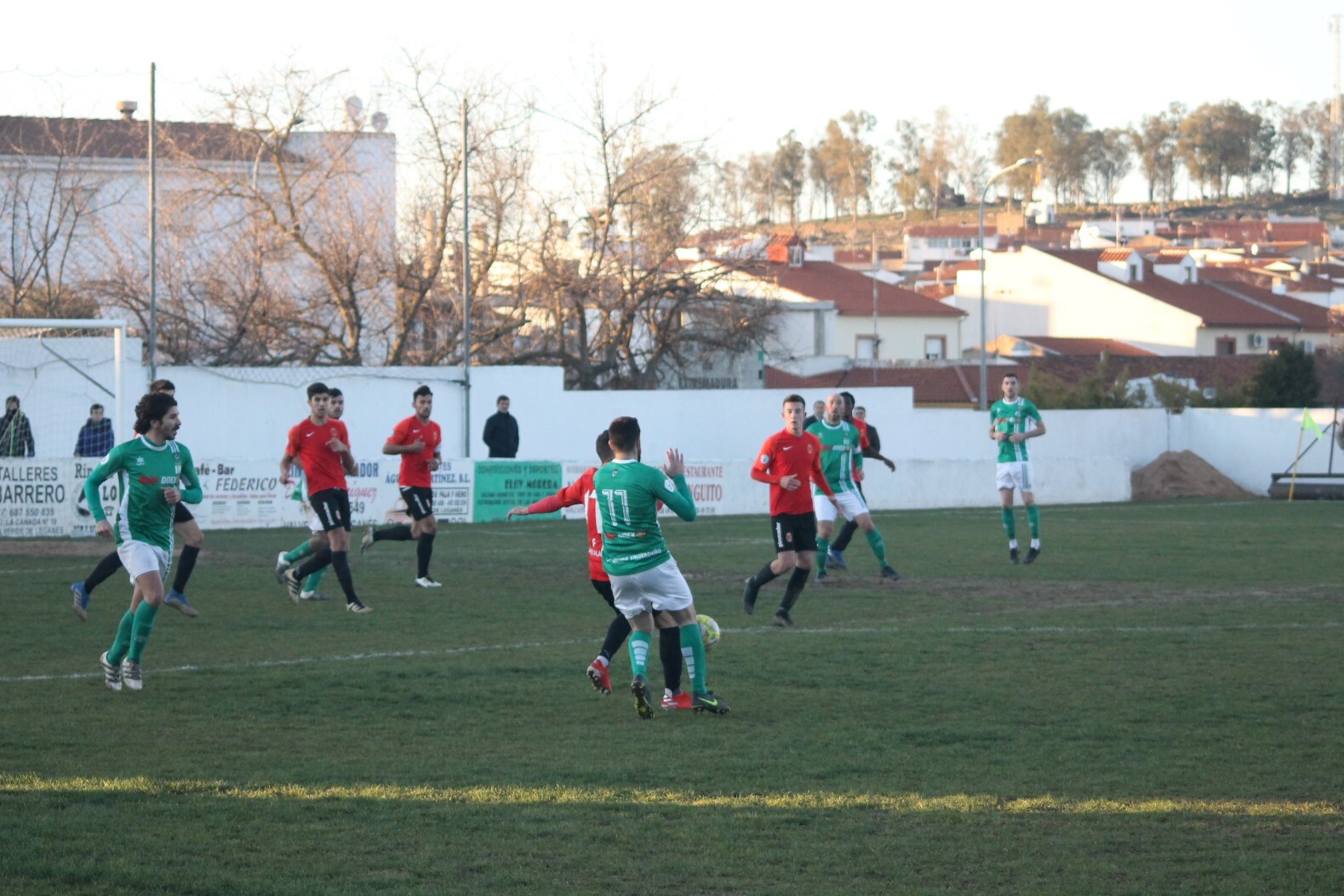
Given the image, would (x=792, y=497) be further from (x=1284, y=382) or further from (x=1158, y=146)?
(x=1158, y=146)

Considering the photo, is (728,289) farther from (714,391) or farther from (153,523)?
(153,523)

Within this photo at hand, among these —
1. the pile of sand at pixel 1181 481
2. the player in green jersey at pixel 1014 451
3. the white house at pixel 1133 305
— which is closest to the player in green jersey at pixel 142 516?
the player in green jersey at pixel 1014 451

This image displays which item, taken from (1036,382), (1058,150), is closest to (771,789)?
(1036,382)

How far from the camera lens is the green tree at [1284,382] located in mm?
42312

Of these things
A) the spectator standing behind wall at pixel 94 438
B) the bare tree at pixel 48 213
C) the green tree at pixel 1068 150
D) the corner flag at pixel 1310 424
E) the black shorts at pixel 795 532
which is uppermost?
the green tree at pixel 1068 150

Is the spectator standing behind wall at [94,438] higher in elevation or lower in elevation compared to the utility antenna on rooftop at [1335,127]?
lower

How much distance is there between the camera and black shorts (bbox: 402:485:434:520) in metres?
14.3

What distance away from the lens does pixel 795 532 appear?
11.8 m

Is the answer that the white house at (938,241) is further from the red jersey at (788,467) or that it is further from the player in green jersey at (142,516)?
the player in green jersey at (142,516)

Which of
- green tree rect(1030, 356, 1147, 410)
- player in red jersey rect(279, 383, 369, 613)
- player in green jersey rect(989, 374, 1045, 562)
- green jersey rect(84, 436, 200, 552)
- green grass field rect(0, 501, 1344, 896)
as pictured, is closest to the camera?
green grass field rect(0, 501, 1344, 896)

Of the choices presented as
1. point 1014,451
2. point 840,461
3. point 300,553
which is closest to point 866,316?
point 1014,451

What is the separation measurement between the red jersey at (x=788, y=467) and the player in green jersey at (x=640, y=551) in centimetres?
344

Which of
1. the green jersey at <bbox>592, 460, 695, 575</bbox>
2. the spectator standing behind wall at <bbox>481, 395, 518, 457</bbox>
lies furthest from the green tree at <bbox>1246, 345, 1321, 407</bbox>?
the green jersey at <bbox>592, 460, 695, 575</bbox>

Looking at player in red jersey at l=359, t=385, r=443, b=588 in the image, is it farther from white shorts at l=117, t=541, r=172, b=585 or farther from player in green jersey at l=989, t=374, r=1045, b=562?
player in green jersey at l=989, t=374, r=1045, b=562
